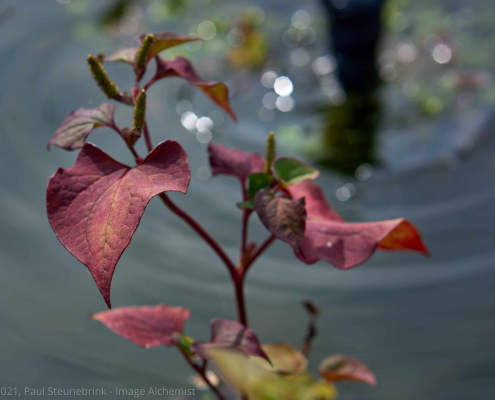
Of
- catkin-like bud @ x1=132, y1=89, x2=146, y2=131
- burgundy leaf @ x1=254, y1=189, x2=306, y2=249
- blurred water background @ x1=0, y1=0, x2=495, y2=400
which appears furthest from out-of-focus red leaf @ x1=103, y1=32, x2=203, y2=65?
blurred water background @ x1=0, y1=0, x2=495, y2=400

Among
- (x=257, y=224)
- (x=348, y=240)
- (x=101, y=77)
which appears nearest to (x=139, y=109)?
(x=101, y=77)

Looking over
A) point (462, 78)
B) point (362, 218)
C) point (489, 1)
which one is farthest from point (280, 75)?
point (489, 1)

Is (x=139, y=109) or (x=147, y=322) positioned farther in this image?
(x=147, y=322)

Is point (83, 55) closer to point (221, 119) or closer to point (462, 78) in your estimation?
point (221, 119)

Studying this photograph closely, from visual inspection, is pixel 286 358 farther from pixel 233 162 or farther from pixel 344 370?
pixel 233 162

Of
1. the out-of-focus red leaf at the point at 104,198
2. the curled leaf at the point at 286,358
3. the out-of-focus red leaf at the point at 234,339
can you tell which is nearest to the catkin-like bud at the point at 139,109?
the out-of-focus red leaf at the point at 104,198

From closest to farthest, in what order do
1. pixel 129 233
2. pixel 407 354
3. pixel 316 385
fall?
pixel 129 233
pixel 316 385
pixel 407 354

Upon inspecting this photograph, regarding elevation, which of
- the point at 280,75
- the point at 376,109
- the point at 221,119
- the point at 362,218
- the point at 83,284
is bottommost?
the point at 83,284
